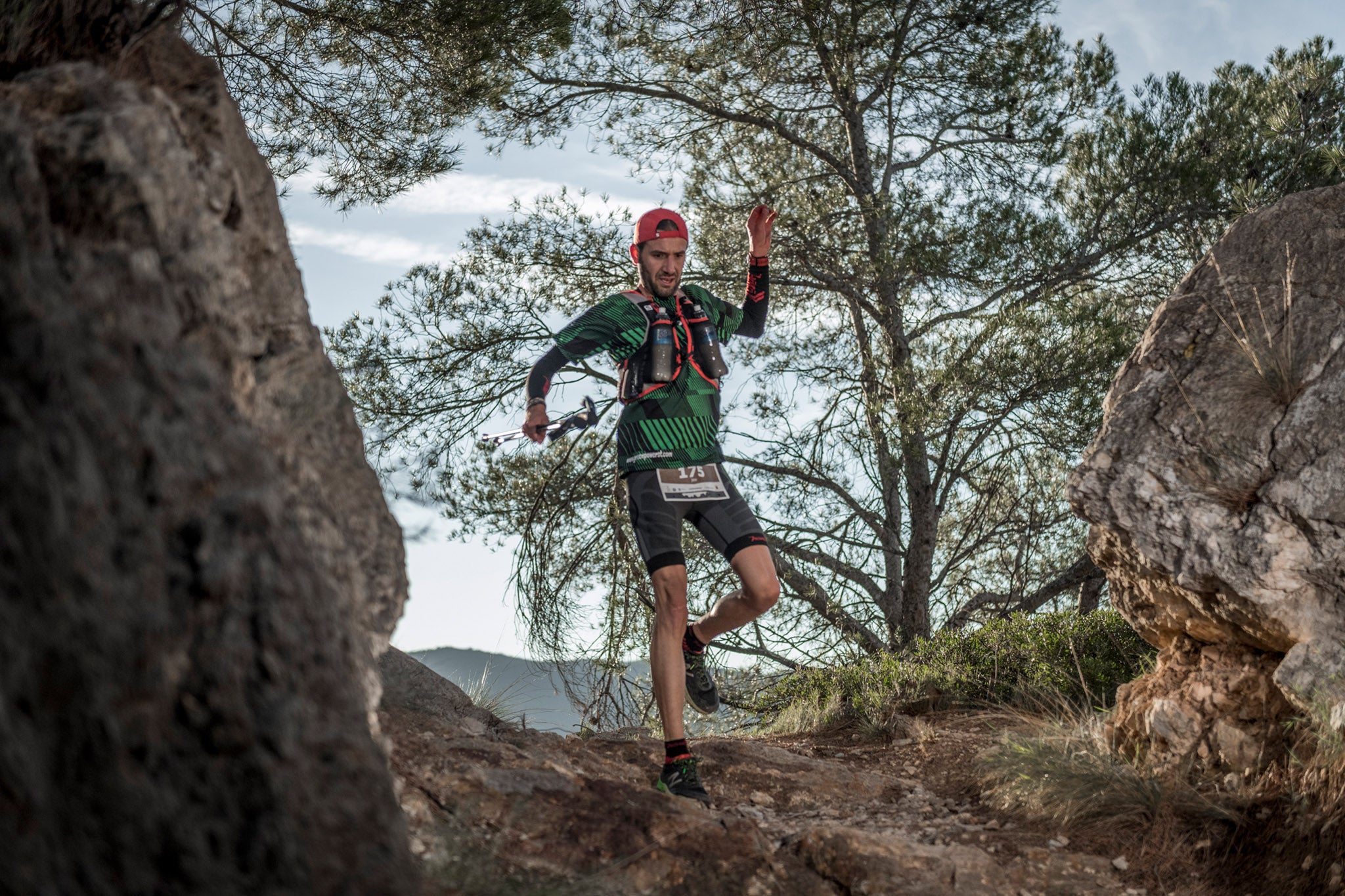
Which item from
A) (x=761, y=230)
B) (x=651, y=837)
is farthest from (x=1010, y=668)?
(x=651, y=837)

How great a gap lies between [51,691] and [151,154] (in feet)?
3.55

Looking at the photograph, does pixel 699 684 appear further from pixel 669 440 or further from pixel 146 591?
pixel 146 591

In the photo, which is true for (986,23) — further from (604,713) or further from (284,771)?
(284,771)

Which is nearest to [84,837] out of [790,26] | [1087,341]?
[1087,341]

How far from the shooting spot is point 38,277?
1.80 m

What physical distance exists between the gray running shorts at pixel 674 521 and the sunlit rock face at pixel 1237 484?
1361mm

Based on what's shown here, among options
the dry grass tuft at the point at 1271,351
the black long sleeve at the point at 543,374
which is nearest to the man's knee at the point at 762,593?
the black long sleeve at the point at 543,374

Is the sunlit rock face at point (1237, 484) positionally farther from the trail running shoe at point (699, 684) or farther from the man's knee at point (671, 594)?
the trail running shoe at point (699, 684)

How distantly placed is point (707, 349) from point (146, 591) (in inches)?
109

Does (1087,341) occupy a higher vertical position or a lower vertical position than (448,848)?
higher

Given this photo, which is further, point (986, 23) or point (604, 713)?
point (986, 23)

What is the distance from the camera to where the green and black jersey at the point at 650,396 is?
13.3 ft

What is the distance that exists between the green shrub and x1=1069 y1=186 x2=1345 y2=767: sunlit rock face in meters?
1.62

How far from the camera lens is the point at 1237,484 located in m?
3.91
